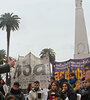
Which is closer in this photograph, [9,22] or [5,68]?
[5,68]

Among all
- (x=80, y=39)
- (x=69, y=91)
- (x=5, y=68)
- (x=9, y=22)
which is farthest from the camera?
(x=9, y=22)

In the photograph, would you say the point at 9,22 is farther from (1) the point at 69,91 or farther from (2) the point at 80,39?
(1) the point at 69,91

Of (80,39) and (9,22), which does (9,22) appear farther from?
(80,39)

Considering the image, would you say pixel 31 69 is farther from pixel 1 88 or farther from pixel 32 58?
pixel 1 88

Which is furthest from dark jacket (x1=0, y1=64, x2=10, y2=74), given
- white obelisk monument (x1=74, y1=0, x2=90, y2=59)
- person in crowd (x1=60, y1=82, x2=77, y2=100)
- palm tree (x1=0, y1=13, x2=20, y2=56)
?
palm tree (x1=0, y1=13, x2=20, y2=56)

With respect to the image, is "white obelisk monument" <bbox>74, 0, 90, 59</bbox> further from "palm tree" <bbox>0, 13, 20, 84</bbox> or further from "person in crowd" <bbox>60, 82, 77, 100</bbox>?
"person in crowd" <bbox>60, 82, 77, 100</bbox>

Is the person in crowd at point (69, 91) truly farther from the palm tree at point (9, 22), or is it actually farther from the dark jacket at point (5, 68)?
the palm tree at point (9, 22)

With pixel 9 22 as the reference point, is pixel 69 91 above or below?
below

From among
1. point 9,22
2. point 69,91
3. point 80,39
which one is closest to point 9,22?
point 9,22

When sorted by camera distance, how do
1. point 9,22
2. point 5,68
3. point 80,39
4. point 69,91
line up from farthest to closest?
point 9,22 → point 80,39 → point 69,91 → point 5,68

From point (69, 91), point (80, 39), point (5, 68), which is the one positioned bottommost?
point (69, 91)

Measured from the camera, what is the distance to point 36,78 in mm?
27719

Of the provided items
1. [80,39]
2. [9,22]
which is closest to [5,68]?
[80,39]

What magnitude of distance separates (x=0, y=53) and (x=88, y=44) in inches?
931
